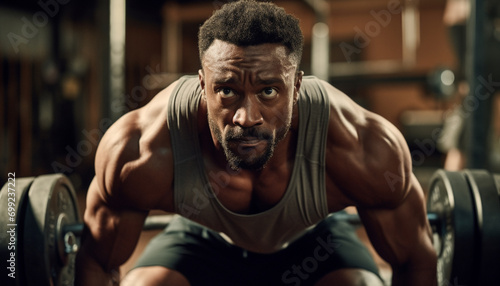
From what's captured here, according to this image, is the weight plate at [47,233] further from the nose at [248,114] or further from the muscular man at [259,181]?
the nose at [248,114]

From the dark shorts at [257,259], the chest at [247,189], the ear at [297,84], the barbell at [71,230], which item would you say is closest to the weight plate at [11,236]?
the barbell at [71,230]

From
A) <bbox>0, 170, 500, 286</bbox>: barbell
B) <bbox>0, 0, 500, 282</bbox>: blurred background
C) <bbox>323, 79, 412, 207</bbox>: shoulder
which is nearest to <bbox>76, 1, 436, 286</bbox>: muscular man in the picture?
<bbox>323, 79, 412, 207</bbox>: shoulder

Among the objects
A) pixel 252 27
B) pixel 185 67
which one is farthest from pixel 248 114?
pixel 185 67

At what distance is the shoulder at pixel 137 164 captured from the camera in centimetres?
106

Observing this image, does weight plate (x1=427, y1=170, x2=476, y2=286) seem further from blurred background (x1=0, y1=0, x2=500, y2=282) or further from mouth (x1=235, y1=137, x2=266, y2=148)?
mouth (x1=235, y1=137, x2=266, y2=148)

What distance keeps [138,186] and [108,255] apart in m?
0.19

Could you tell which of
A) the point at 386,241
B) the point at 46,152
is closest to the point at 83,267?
the point at 386,241

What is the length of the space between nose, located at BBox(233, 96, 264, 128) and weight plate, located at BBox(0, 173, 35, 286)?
590 millimetres

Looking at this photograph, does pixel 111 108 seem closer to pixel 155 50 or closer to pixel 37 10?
pixel 37 10

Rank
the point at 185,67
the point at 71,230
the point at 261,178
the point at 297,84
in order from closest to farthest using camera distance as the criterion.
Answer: the point at 297,84
the point at 261,178
the point at 71,230
the point at 185,67

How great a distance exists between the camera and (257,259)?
1290mm

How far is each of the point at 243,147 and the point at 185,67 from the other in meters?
5.82

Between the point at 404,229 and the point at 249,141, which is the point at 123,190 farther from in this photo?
the point at 404,229

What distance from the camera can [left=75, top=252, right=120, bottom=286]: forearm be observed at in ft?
3.66
